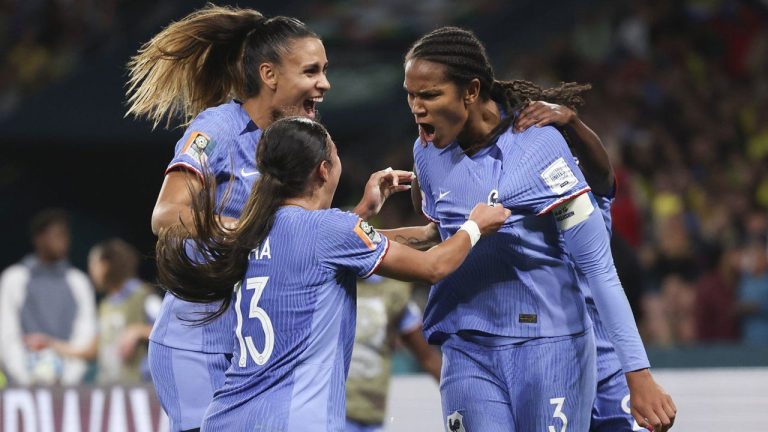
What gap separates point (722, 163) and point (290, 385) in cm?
953

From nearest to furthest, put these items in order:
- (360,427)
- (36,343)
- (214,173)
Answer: (214,173), (360,427), (36,343)

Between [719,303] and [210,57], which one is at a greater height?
[210,57]

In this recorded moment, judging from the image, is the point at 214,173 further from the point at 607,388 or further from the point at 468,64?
the point at 607,388

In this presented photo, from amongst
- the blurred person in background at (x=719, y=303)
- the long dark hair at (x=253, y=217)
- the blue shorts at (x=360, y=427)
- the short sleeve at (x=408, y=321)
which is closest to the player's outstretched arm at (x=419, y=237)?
the long dark hair at (x=253, y=217)

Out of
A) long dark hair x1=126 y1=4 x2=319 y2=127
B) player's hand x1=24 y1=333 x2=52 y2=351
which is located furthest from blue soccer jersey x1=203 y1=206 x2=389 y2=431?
player's hand x1=24 y1=333 x2=52 y2=351

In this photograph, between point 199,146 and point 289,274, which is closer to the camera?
point 289,274

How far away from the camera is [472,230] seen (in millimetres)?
3881

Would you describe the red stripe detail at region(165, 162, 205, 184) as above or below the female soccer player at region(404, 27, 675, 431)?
above

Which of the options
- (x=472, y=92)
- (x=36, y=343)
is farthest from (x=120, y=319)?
(x=472, y=92)

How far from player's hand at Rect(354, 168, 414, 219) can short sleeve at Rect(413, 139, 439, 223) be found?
5 cm

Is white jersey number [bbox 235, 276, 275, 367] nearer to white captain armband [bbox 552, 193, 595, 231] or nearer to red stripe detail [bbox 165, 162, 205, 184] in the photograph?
red stripe detail [bbox 165, 162, 205, 184]

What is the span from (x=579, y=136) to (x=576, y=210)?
1.31 ft

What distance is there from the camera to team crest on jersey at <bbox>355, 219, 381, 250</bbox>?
3670 millimetres

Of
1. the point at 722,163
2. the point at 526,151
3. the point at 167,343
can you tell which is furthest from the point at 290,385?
the point at 722,163
